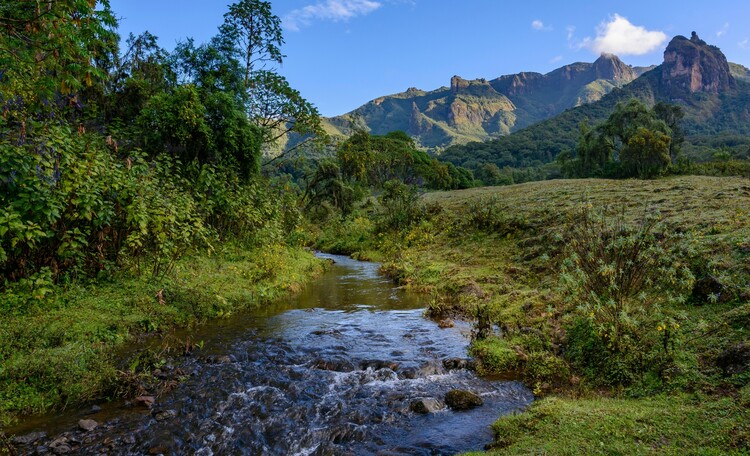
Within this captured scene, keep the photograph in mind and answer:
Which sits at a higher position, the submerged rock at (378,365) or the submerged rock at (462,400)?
the submerged rock at (378,365)

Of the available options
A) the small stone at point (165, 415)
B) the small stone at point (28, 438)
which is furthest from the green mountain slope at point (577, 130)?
the small stone at point (28, 438)

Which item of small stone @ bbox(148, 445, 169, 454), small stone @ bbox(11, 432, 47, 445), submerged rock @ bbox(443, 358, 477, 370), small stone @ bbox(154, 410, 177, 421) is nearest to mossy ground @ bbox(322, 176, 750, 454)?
submerged rock @ bbox(443, 358, 477, 370)

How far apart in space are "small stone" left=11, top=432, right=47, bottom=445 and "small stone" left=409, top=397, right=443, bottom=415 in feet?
17.7

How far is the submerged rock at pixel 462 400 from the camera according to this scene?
693cm

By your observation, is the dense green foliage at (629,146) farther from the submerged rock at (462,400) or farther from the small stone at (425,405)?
the small stone at (425,405)

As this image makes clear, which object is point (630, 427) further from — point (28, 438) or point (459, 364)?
point (28, 438)

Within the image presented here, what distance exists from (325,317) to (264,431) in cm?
671

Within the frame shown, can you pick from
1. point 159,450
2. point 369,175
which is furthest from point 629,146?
point 159,450

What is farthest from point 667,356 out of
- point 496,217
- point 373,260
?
point 373,260

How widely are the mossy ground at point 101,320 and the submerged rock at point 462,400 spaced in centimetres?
574

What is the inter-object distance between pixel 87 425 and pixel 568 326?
8.93 meters

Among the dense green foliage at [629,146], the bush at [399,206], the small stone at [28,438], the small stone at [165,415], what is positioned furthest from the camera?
the dense green foliage at [629,146]

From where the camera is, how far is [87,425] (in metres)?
6.14

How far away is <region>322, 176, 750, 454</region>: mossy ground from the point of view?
4.99 metres
